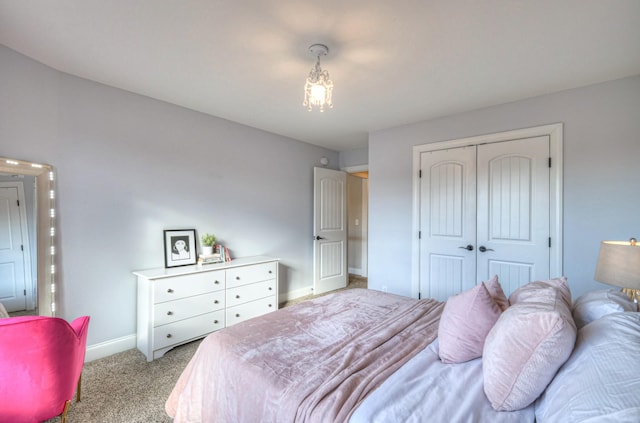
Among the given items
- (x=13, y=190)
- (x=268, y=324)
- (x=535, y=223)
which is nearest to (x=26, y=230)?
(x=13, y=190)

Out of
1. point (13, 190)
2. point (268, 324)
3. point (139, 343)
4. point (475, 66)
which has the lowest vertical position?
point (139, 343)

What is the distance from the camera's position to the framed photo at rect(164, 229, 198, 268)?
2.96 metres

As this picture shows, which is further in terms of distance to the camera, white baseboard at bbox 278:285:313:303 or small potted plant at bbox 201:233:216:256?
white baseboard at bbox 278:285:313:303

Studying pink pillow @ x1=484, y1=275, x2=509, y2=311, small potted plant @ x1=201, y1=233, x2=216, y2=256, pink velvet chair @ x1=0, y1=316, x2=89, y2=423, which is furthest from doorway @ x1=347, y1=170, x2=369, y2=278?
pink velvet chair @ x1=0, y1=316, x2=89, y2=423

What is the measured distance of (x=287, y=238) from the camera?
428cm

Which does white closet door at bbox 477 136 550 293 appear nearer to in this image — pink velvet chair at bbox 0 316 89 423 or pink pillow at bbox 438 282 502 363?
pink pillow at bbox 438 282 502 363

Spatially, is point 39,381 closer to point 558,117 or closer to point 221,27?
point 221,27

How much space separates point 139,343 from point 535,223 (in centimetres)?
401

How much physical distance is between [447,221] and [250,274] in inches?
93.9

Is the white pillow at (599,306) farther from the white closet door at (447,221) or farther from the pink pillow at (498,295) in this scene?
the white closet door at (447,221)

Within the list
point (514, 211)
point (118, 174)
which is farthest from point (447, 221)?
point (118, 174)

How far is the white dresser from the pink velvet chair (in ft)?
3.25

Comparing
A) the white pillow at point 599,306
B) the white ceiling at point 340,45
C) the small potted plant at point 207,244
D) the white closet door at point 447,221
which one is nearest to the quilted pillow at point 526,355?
the white pillow at point 599,306

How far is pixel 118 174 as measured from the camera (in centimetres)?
269
